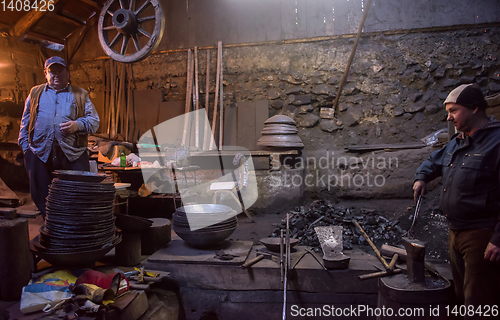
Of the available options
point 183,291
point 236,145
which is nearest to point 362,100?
point 236,145

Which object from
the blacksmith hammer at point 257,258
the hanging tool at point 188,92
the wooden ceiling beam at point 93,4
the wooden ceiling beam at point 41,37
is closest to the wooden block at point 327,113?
the hanging tool at point 188,92

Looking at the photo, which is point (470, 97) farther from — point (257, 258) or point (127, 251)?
point (127, 251)

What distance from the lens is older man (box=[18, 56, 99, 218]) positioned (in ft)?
9.85

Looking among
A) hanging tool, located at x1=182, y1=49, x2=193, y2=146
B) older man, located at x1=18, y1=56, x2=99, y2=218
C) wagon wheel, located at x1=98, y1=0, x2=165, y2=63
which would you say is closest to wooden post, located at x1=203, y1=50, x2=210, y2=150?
hanging tool, located at x1=182, y1=49, x2=193, y2=146

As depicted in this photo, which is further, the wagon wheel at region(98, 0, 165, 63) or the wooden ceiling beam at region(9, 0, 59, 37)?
the wooden ceiling beam at region(9, 0, 59, 37)

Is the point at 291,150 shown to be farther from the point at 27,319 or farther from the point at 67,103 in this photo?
the point at 27,319

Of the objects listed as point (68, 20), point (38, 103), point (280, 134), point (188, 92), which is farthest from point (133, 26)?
point (68, 20)

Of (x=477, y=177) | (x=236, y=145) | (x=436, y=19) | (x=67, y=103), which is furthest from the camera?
(x=236, y=145)

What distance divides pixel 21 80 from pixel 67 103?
209 inches

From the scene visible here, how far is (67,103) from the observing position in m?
3.16

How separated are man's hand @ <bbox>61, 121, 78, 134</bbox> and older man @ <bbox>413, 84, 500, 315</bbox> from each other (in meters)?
3.45

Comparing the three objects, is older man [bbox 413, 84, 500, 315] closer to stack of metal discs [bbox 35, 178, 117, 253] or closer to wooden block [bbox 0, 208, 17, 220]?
stack of metal discs [bbox 35, 178, 117, 253]

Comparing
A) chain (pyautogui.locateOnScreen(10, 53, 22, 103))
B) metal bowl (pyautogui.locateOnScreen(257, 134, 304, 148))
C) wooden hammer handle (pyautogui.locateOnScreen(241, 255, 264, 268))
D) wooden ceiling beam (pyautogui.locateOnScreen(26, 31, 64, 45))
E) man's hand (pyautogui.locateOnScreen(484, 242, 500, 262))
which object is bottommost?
wooden hammer handle (pyautogui.locateOnScreen(241, 255, 264, 268))

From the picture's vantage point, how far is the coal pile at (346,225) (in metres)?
3.76
